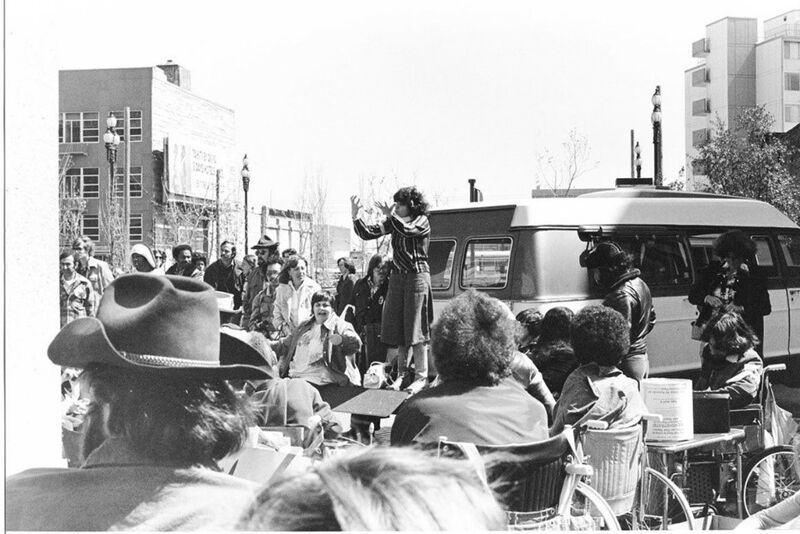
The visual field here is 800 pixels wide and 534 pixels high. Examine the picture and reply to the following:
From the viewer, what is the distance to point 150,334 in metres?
2.11

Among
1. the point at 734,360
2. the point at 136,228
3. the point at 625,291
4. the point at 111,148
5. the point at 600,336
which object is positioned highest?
the point at 111,148

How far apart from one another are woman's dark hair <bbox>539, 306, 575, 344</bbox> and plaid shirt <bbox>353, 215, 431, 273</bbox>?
131 cm

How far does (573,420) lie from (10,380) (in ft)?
7.95

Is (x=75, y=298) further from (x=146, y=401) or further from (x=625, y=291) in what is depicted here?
(x=146, y=401)

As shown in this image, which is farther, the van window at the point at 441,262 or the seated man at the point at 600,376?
the van window at the point at 441,262

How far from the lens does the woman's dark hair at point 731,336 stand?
592cm

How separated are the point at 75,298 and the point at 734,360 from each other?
4.63 meters

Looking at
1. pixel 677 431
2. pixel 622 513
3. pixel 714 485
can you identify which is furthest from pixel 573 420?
pixel 714 485

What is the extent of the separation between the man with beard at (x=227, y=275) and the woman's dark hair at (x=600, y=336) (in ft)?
26.5

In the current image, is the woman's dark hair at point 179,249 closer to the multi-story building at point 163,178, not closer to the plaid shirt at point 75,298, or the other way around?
the plaid shirt at point 75,298

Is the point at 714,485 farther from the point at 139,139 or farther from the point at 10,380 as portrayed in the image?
the point at 139,139

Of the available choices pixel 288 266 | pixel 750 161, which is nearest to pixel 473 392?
pixel 288 266

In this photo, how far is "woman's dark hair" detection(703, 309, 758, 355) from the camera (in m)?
5.92

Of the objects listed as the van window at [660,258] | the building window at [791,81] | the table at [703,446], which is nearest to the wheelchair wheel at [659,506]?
the table at [703,446]
